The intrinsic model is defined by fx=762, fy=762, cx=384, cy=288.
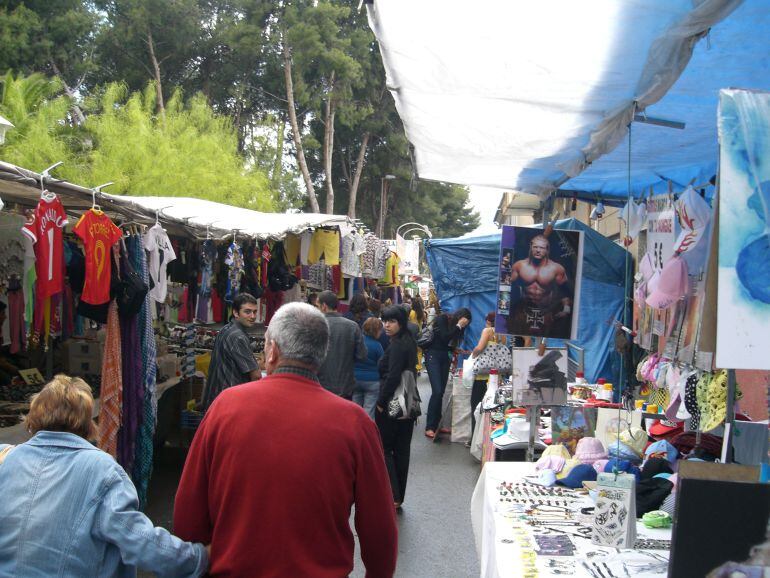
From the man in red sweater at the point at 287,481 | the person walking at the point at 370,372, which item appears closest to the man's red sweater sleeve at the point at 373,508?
the man in red sweater at the point at 287,481

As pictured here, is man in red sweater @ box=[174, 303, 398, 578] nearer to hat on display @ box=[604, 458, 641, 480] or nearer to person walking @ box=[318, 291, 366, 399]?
hat on display @ box=[604, 458, 641, 480]

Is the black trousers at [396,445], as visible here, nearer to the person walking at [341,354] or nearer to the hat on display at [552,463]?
the person walking at [341,354]

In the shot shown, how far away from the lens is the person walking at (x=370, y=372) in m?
7.78

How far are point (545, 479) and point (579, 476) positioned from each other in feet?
0.68

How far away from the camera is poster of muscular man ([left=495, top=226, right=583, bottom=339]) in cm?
561

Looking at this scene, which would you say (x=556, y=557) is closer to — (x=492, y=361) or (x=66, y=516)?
(x=66, y=516)

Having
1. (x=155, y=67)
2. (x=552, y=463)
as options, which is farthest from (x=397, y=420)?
(x=155, y=67)

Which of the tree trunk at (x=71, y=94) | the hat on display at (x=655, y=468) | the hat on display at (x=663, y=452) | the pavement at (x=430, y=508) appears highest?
the tree trunk at (x=71, y=94)

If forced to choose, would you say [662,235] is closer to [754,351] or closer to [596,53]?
[596,53]

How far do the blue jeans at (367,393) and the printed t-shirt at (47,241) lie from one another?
3.41m

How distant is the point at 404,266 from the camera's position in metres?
25.6

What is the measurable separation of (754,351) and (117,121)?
2222cm

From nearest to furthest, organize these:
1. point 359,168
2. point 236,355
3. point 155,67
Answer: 1. point 236,355
2. point 155,67
3. point 359,168

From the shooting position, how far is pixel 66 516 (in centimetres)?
271
